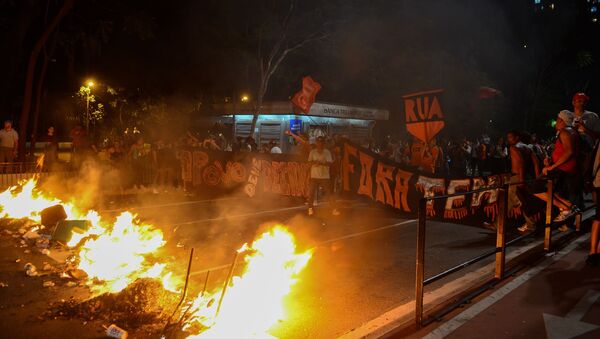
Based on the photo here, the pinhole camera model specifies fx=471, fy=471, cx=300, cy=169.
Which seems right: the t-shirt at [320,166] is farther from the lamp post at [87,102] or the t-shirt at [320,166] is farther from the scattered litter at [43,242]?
the lamp post at [87,102]

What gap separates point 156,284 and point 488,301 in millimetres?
3315

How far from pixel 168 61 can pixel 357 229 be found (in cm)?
2079

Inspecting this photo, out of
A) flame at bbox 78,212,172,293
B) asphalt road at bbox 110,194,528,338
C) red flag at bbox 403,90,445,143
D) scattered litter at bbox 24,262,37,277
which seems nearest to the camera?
asphalt road at bbox 110,194,528,338

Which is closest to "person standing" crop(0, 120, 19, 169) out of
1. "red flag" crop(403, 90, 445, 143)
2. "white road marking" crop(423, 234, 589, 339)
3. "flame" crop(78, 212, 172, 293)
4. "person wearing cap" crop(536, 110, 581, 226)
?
"flame" crop(78, 212, 172, 293)

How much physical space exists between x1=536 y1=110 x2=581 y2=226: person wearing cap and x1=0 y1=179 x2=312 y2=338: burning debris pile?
3.97 meters

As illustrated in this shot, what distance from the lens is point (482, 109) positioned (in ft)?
111

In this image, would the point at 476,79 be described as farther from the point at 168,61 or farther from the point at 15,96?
the point at 15,96

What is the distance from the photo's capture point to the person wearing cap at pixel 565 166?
7035 millimetres

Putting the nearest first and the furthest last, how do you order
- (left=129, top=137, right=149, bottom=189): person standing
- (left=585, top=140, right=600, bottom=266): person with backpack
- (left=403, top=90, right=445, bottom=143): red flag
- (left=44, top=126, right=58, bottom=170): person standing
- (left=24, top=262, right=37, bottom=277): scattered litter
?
(left=24, top=262, right=37, bottom=277): scattered litter → (left=585, top=140, right=600, bottom=266): person with backpack → (left=403, top=90, right=445, bottom=143): red flag → (left=129, top=137, right=149, bottom=189): person standing → (left=44, top=126, right=58, bottom=170): person standing

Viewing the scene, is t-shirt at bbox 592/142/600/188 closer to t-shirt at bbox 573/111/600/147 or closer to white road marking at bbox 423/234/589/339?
white road marking at bbox 423/234/589/339

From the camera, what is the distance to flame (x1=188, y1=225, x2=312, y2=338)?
13.1 ft

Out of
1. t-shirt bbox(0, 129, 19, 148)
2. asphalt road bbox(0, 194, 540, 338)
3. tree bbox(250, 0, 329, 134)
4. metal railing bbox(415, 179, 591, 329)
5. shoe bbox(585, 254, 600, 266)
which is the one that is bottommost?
asphalt road bbox(0, 194, 540, 338)

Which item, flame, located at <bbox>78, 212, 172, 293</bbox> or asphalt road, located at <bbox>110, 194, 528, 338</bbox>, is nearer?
asphalt road, located at <bbox>110, 194, 528, 338</bbox>

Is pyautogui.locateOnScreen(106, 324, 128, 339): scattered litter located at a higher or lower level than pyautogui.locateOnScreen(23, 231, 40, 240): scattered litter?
lower
